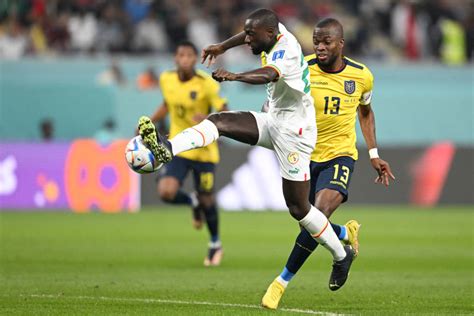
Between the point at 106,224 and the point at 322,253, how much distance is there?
5245mm

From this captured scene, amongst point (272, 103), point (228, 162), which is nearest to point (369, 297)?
point (272, 103)

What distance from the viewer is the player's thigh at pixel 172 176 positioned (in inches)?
562

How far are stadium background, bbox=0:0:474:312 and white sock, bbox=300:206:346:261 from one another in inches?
472

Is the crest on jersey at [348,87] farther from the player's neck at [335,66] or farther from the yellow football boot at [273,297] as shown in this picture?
the yellow football boot at [273,297]

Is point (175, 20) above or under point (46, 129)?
above

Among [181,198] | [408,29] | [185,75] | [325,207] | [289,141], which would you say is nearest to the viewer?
[289,141]

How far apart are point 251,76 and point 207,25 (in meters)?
18.1

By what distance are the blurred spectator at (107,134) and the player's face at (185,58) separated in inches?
357

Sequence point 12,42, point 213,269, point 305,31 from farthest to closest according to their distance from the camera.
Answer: point 305,31 → point 12,42 → point 213,269

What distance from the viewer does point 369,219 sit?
70.6 ft

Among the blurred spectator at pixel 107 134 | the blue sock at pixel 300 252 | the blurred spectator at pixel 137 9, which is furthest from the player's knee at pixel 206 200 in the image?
the blurred spectator at pixel 137 9

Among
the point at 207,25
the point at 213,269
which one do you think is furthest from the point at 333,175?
the point at 207,25

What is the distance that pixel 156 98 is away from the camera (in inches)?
968

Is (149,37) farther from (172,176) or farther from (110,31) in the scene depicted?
(172,176)
